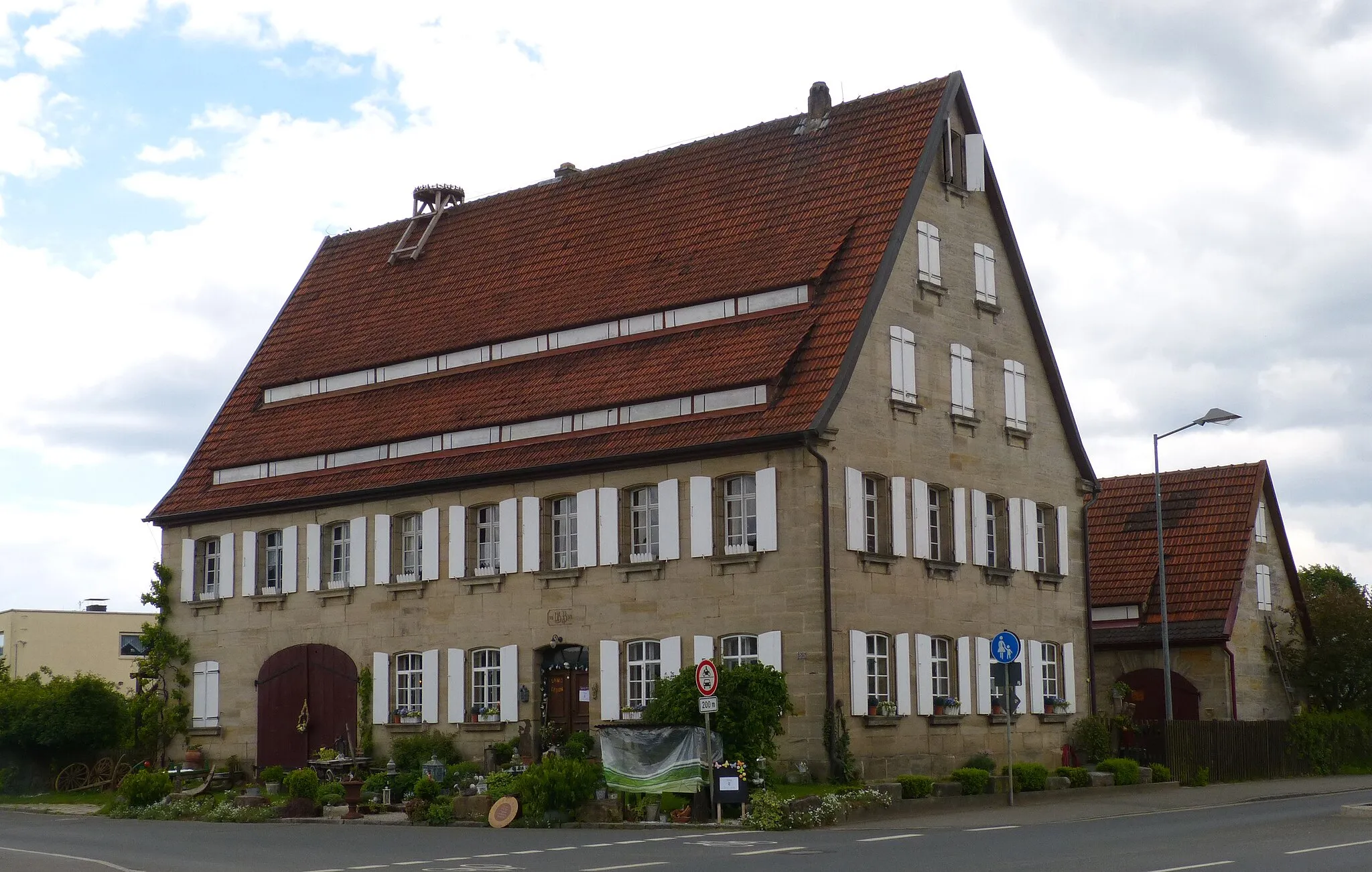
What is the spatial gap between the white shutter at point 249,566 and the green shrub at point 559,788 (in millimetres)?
15021

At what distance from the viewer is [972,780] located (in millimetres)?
29547

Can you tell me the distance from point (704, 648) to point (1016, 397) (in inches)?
419

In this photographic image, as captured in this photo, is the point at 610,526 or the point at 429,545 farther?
the point at 429,545

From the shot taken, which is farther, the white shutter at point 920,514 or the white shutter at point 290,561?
the white shutter at point 290,561

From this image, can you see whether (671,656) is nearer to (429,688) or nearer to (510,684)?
(510,684)

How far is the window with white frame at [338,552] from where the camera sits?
125ft

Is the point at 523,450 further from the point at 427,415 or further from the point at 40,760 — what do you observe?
the point at 40,760

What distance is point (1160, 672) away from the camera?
43.3 meters

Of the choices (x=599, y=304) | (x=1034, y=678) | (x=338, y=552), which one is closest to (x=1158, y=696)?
(x=1034, y=678)

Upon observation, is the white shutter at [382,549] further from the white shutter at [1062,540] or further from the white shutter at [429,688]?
the white shutter at [1062,540]

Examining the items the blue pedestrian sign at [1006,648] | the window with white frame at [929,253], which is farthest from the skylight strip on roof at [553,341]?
the blue pedestrian sign at [1006,648]

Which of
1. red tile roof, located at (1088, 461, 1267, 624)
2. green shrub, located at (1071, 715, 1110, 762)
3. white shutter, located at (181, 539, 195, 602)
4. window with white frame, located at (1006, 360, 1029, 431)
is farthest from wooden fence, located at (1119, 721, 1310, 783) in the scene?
white shutter, located at (181, 539, 195, 602)

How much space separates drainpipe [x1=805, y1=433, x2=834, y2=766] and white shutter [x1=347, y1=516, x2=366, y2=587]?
38.5 feet

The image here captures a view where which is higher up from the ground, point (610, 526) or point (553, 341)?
point (553, 341)
